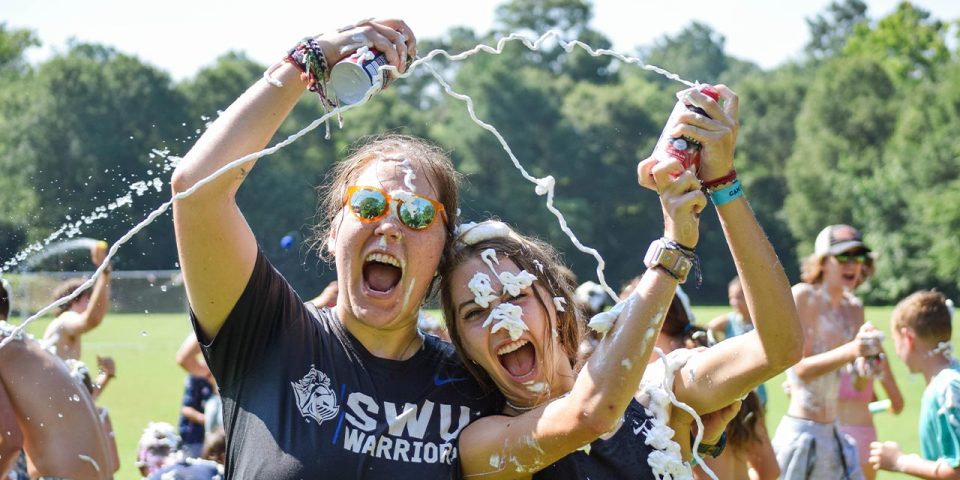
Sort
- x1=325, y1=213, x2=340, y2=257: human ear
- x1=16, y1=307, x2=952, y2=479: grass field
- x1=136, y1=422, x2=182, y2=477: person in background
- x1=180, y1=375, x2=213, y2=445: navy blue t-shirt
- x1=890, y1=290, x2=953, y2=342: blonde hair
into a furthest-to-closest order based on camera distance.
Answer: x1=16, y1=307, x2=952, y2=479: grass field → x1=180, y1=375, x2=213, y2=445: navy blue t-shirt → x1=890, y1=290, x2=953, y2=342: blonde hair → x1=136, y1=422, x2=182, y2=477: person in background → x1=325, y1=213, x2=340, y2=257: human ear

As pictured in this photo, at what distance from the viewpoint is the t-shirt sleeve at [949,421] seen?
511cm

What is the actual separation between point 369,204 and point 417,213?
0.13 m

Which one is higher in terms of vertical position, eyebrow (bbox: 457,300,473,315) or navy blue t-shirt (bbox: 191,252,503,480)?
eyebrow (bbox: 457,300,473,315)

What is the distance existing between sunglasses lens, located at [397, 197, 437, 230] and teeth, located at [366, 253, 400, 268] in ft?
0.34

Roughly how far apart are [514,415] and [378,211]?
0.63 m

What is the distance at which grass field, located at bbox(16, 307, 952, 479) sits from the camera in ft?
39.2

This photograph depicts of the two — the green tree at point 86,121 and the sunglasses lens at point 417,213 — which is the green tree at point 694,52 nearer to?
the green tree at point 86,121

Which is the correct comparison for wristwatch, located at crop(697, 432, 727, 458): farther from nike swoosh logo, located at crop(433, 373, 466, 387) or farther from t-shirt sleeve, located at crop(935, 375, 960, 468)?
t-shirt sleeve, located at crop(935, 375, 960, 468)

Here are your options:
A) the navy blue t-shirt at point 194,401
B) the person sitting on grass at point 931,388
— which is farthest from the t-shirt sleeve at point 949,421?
the navy blue t-shirt at point 194,401

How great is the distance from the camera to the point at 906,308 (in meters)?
5.95

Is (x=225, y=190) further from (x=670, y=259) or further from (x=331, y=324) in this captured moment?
(x=670, y=259)

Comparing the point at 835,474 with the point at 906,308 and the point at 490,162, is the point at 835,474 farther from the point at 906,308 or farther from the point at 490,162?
the point at 490,162

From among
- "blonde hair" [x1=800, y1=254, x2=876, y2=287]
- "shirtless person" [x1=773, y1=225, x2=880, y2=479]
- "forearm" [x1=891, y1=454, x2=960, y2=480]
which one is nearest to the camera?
"forearm" [x1=891, y1=454, x2=960, y2=480]

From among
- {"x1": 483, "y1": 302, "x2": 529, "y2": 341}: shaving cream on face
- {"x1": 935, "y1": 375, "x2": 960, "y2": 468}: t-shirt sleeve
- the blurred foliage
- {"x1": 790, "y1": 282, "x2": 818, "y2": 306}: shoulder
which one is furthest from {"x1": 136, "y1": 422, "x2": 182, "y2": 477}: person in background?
the blurred foliage
